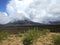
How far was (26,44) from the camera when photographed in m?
26.1

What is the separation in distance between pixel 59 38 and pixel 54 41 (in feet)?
2.06

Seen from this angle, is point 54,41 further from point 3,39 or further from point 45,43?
point 3,39

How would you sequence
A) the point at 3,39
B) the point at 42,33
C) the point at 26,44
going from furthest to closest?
the point at 42,33, the point at 3,39, the point at 26,44

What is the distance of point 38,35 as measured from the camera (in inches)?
1145

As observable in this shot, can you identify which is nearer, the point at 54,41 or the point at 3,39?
the point at 54,41

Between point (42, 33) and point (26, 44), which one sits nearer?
point (26, 44)

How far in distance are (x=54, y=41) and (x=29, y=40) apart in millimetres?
2445

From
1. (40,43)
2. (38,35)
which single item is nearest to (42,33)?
(38,35)

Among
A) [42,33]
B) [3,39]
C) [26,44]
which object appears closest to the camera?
[26,44]

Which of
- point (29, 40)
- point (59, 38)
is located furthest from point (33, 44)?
point (59, 38)

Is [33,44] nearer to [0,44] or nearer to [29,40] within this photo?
[29,40]

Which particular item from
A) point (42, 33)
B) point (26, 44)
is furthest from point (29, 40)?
point (42, 33)

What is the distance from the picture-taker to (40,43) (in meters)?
27.0

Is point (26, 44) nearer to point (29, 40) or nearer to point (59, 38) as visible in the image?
point (29, 40)
